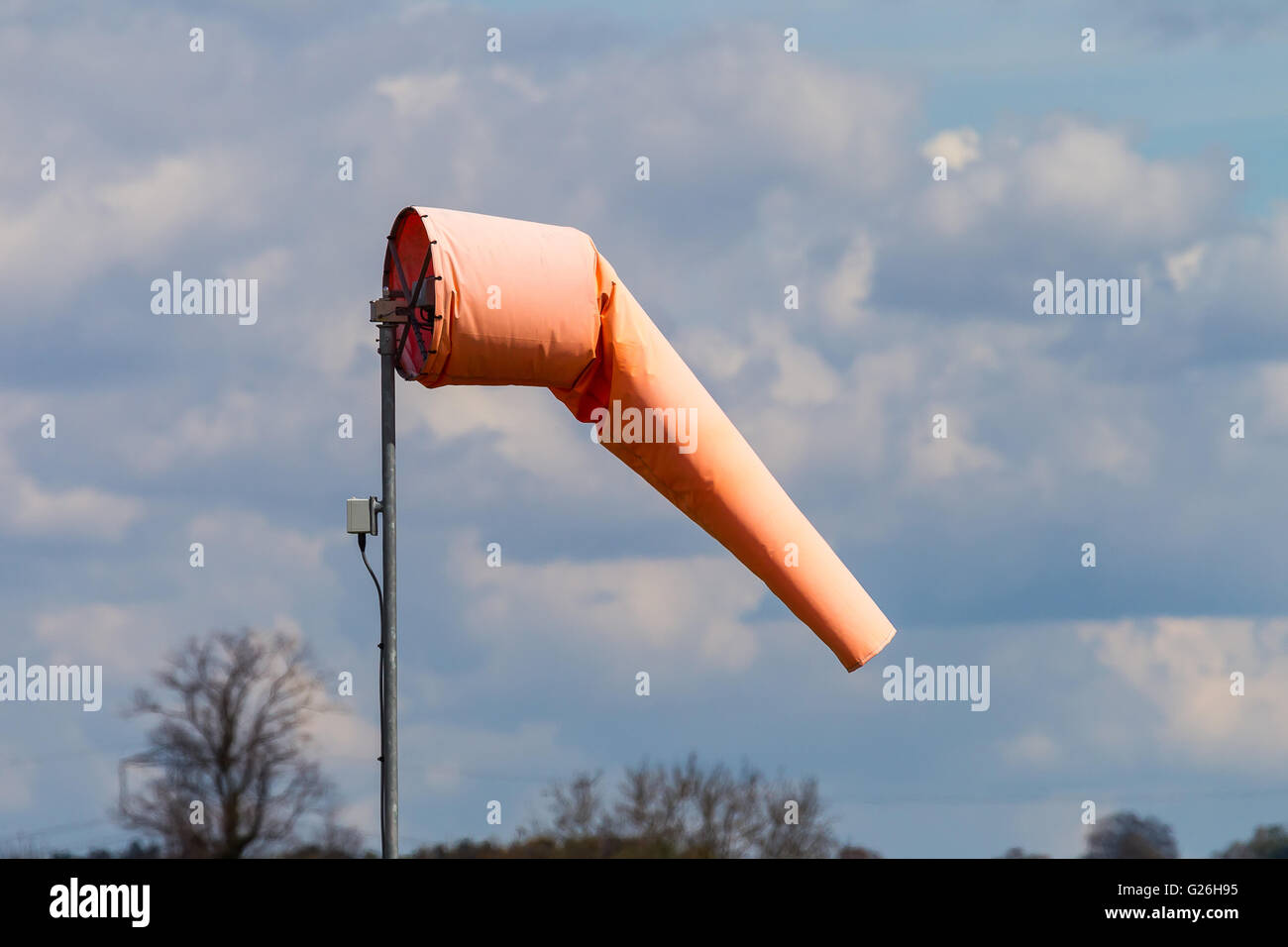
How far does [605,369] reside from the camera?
49.7 ft

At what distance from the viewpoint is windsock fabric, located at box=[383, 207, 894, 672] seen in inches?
569

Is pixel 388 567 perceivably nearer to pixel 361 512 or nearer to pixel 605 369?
pixel 361 512

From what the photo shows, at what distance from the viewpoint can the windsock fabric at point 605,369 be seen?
47.4 feet

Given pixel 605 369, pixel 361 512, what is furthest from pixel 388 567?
pixel 605 369

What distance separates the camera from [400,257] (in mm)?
15266
